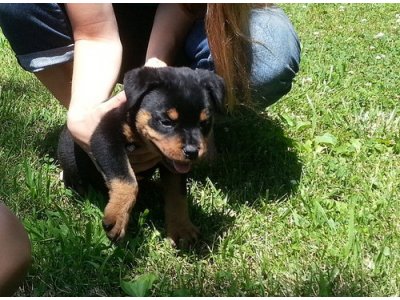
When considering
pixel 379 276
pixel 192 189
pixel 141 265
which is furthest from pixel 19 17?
pixel 379 276

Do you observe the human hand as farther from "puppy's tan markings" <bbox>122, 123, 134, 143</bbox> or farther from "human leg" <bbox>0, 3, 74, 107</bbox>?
"human leg" <bbox>0, 3, 74, 107</bbox>

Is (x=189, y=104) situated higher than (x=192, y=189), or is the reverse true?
(x=189, y=104)

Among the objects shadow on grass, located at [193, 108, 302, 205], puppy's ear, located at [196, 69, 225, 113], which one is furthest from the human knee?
puppy's ear, located at [196, 69, 225, 113]

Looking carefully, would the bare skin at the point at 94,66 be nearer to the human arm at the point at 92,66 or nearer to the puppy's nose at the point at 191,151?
the human arm at the point at 92,66

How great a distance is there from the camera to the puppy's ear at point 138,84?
8.48ft

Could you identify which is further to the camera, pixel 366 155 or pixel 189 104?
pixel 366 155

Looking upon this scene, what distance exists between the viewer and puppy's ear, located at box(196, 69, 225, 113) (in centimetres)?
267

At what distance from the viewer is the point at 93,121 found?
2.74m

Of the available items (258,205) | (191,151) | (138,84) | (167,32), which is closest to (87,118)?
(138,84)

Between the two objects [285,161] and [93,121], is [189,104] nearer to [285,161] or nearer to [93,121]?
[93,121]

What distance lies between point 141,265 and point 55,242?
1.14ft

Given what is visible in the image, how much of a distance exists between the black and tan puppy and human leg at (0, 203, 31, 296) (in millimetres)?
754

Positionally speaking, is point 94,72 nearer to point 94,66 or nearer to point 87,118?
point 94,66

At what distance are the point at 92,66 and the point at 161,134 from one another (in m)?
0.48
